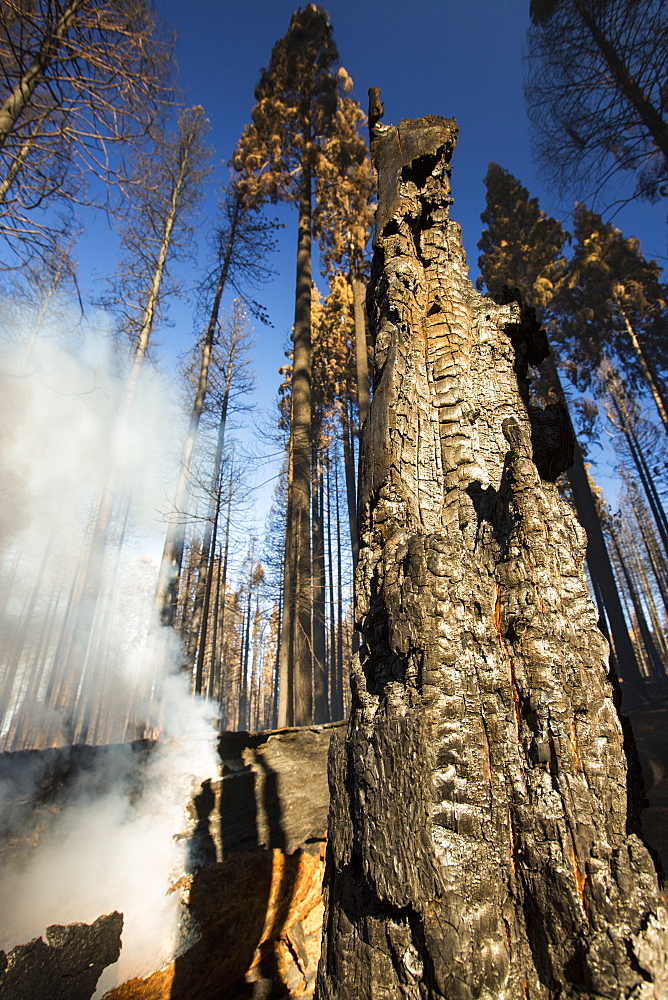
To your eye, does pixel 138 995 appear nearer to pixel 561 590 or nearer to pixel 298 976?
pixel 298 976

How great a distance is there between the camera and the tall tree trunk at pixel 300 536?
25.4 feet

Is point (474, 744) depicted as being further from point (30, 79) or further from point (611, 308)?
point (611, 308)

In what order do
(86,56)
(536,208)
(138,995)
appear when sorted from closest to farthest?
(138,995) < (86,56) < (536,208)

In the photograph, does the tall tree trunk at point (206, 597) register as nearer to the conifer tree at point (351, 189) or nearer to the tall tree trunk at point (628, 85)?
the conifer tree at point (351, 189)

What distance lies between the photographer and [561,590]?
4.80ft

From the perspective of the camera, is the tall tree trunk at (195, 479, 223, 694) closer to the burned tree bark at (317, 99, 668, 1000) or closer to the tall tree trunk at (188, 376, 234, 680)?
the tall tree trunk at (188, 376, 234, 680)

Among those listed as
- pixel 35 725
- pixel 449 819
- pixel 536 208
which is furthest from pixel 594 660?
pixel 35 725

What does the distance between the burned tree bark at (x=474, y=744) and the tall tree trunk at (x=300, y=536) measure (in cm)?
652

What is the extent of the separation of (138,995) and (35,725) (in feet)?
100

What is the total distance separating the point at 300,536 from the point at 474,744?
7.01 m

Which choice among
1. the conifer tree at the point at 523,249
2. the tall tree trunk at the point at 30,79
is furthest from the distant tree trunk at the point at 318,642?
the tall tree trunk at the point at 30,79

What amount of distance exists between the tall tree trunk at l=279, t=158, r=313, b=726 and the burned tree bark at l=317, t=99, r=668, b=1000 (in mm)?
6519

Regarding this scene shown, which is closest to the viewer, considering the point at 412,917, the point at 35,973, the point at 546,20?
the point at 412,917

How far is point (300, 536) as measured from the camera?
26.9 ft
